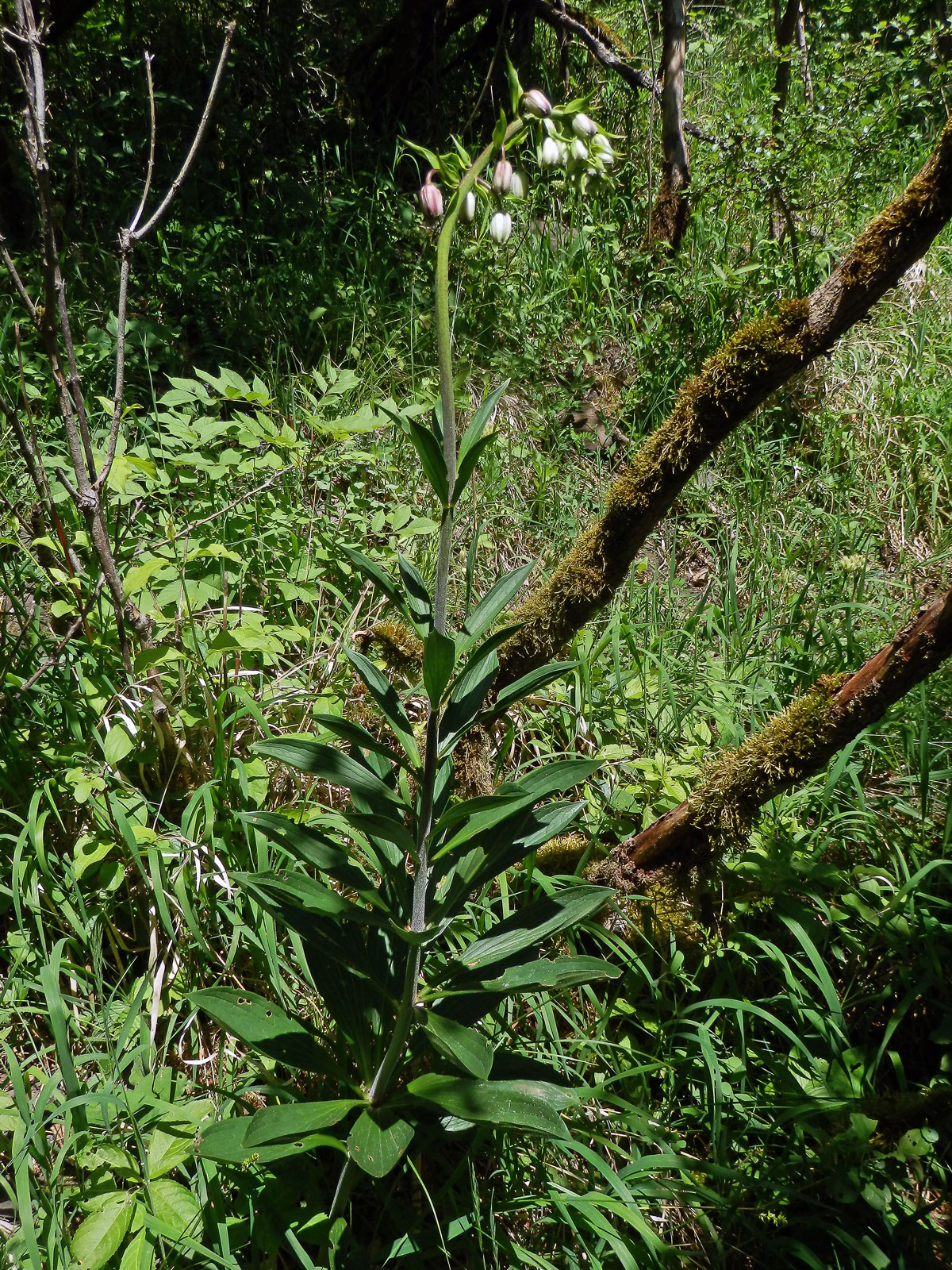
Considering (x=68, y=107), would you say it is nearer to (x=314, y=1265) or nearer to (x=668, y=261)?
(x=668, y=261)

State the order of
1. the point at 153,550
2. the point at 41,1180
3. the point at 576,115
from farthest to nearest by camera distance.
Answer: the point at 153,550 < the point at 41,1180 < the point at 576,115

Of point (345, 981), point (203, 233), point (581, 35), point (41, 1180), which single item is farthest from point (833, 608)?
point (581, 35)

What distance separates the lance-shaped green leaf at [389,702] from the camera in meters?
1.29

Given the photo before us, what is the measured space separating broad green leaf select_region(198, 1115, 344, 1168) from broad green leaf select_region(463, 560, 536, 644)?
73cm

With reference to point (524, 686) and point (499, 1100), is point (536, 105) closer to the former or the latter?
point (524, 686)

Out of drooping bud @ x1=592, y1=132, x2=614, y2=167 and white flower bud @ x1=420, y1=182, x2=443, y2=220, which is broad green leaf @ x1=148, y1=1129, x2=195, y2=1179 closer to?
white flower bud @ x1=420, y1=182, x2=443, y2=220

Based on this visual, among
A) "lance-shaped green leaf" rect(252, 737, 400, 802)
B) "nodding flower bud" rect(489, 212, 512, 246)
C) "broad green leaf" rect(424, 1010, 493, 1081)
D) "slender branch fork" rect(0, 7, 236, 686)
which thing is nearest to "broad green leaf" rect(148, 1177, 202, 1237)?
"broad green leaf" rect(424, 1010, 493, 1081)

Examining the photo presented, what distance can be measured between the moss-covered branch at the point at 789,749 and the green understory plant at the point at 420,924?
1.48 ft

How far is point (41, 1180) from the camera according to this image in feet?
4.63

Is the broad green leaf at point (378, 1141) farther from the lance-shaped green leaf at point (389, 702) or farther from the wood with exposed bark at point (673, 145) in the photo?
the wood with exposed bark at point (673, 145)

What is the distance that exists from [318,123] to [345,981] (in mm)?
4554

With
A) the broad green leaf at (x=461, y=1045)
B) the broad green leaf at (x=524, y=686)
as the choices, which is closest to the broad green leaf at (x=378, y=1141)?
the broad green leaf at (x=461, y=1045)

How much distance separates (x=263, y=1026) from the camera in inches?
53.9

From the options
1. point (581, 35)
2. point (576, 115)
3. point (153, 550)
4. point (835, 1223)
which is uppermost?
point (581, 35)
